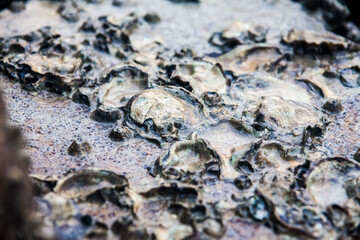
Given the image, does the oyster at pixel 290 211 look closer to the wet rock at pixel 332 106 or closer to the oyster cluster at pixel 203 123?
the oyster cluster at pixel 203 123

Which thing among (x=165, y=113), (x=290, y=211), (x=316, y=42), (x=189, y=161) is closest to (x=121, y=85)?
(x=165, y=113)

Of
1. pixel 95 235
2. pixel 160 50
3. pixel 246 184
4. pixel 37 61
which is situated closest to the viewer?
pixel 95 235

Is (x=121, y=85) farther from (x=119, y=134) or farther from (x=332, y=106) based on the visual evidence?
(x=332, y=106)

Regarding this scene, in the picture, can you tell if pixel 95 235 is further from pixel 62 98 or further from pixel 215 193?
pixel 62 98

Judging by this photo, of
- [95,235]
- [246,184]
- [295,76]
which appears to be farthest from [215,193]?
[295,76]

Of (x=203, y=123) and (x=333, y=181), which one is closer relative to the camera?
(x=333, y=181)
